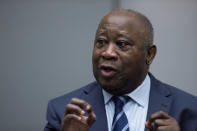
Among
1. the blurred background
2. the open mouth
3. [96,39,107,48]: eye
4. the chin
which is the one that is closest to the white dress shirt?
the chin

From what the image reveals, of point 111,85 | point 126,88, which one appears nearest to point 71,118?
point 111,85

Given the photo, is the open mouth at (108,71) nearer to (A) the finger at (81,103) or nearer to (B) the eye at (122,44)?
(B) the eye at (122,44)

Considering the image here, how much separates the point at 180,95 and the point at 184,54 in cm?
99

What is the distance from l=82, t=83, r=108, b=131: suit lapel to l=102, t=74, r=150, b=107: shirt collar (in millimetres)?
41

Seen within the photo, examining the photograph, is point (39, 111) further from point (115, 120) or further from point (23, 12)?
point (115, 120)

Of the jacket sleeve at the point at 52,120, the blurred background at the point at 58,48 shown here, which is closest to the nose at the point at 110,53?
the jacket sleeve at the point at 52,120

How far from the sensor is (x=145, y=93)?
8.57 ft

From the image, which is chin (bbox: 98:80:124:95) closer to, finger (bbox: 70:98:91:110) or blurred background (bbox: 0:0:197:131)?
finger (bbox: 70:98:91:110)

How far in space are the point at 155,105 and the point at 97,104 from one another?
1.23ft

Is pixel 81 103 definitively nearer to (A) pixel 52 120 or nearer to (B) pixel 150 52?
(A) pixel 52 120

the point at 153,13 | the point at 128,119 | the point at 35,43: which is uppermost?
the point at 153,13

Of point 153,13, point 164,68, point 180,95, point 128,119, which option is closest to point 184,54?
point 164,68

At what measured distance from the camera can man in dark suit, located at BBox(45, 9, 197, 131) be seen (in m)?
2.41

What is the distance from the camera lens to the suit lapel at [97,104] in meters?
2.50
